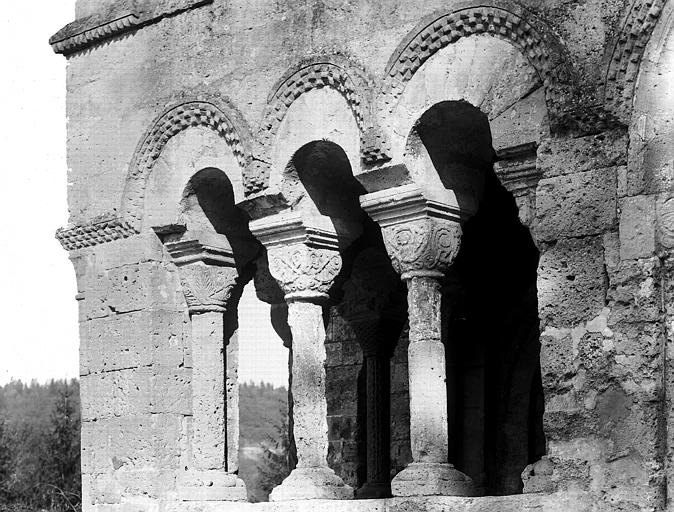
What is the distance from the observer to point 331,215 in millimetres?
10602

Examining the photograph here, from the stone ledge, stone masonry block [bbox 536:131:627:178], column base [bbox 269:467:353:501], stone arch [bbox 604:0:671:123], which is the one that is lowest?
the stone ledge

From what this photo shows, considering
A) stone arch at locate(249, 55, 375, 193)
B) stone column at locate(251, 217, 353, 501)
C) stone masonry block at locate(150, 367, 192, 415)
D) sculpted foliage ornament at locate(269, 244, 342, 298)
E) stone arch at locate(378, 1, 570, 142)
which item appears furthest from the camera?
stone masonry block at locate(150, 367, 192, 415)

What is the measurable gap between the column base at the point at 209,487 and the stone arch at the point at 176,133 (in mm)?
1919

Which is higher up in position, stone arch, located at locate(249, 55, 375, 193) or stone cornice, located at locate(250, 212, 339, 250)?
stone arch, located at locate(249, 55, 375, 193)

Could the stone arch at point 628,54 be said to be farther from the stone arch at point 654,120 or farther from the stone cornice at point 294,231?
the stone cornice at point 294,231

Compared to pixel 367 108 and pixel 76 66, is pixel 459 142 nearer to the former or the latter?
pixel 367 108

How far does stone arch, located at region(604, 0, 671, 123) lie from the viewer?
8.45 m

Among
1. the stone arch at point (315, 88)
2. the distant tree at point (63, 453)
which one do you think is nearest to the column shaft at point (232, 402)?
the stone arch at point (315, 88)

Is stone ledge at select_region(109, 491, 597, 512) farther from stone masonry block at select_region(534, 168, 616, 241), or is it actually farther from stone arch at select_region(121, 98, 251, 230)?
stone arch at select_region(121, 98, 251, 230)

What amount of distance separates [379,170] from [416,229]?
0.46 m

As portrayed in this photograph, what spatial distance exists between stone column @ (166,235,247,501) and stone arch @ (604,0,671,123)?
368 centimetres

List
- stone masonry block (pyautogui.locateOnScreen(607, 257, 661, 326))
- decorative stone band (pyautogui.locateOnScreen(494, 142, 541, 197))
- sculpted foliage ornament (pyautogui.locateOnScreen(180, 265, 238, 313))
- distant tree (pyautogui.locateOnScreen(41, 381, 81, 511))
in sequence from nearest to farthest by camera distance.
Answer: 1. stone masonry block (pyautogui.locateOnScreen(607, 257, 661, 326))
2. decorative stone band (pyautogui.locateOnScreen(494, 142, 541, 197))
3. sculpted foliage ornament (pyautogui.locateOnScreen(180, 265, 238, 313))
4. distant tree (pyautogui.locateOnScreen(41, 381, 81, 511))

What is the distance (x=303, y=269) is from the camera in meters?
10.4

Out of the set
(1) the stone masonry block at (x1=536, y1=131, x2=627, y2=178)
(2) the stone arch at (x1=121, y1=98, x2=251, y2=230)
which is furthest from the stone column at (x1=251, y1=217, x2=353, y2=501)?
(1) the stone masonry block at (x1=536, y1=131, x2=627, y2=178)
